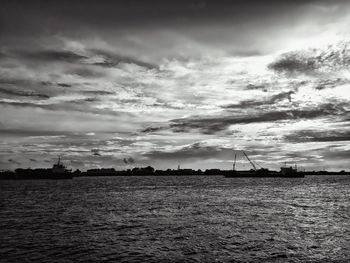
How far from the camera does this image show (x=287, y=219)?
4391 centimetres

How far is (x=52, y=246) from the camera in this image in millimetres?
28094

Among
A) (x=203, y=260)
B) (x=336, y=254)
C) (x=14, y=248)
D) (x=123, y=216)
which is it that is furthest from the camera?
(x=123, y=216)

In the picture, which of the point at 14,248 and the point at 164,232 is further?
the point at 164,232

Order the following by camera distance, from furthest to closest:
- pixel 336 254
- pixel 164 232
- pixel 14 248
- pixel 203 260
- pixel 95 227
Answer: pixel 95 227 < pixel 164 232 < pixel 14 248 < pixel 336 254 < pixel 203 260

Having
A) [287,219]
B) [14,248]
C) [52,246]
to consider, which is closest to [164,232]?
[52,246]

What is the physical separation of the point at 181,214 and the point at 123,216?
8.15 meters

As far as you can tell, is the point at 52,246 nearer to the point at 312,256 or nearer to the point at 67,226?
the point at 67,226

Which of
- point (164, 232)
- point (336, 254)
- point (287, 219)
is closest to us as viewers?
point (336, 254)

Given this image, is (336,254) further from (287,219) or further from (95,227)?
(95,227)

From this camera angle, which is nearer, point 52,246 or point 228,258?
point 228,258

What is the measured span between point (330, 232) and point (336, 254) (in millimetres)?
9896

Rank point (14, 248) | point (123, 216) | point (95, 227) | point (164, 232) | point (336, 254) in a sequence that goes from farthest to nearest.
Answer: point (123, 216) < point (95, 227) < point (164, 232) < point (14, 248) < point (336, 254)

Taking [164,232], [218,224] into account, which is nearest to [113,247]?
[164,232]

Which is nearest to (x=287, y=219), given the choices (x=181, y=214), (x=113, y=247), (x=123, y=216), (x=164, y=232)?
(x=181, y=214)
